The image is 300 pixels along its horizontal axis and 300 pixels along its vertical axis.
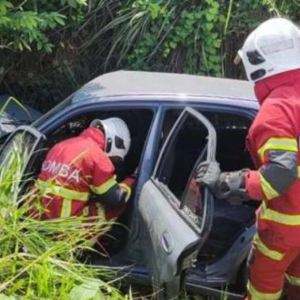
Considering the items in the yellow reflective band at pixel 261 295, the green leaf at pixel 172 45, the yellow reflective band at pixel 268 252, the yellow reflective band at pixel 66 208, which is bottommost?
the yellow reflective band at pixel 261 295

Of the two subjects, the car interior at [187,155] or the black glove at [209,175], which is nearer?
the black glove at [209,175]

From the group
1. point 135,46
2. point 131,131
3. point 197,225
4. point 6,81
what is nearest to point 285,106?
point 197,225

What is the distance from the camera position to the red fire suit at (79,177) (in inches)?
162

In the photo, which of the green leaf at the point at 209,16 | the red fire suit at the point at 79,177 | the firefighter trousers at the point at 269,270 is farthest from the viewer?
the green leaf at the point at 209,16

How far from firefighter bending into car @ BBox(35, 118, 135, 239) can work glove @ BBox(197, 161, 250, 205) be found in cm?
82

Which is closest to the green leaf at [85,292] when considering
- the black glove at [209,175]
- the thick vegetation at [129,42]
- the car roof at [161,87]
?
the black glove at [209,175]

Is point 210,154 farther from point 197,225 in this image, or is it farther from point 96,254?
point 96,254

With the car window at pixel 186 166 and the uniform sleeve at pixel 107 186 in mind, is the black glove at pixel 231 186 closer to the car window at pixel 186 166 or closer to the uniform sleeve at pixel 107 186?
the car window at pixel 186 166

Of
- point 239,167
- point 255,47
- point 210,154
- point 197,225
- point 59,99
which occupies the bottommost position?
point 59,99

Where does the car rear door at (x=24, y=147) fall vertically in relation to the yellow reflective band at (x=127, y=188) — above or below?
above

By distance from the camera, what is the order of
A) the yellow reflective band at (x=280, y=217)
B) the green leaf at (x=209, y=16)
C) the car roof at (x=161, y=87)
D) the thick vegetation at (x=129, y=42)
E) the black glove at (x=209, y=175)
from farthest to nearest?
the thick vegetation at (x=129, y=42) → the green leaf at (x=209, y=16) → the car roof at (x=161, y=87) → the yellow reflective band at (x=280, y=217) → the black glove at (x=209, y=175)

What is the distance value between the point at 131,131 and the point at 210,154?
4.70 feet

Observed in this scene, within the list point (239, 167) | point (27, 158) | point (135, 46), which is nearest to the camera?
point (27, 158)

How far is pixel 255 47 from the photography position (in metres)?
3.55
